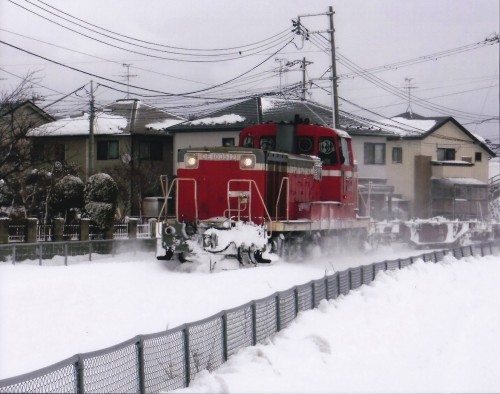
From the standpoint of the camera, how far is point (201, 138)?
48969mm

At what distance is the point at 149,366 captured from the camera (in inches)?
328

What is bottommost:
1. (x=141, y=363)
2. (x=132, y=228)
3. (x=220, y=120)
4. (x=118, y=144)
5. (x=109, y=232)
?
(x=141, y=363)

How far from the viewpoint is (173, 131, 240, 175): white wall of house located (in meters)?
48.2

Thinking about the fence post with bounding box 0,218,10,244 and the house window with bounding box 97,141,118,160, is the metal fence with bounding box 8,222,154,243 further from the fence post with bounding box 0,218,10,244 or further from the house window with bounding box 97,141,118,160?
the house window with bounding box 97,141,118,160

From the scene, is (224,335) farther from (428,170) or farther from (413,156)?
(428,170)

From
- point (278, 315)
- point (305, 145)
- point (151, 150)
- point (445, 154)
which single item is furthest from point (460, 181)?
point (278, 315)

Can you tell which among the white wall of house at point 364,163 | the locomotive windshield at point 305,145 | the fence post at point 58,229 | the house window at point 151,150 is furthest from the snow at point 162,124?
the locomotive windshield at point 305,145

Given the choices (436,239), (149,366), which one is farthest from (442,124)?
(149,366)

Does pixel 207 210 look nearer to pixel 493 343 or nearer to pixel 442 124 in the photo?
pixel 493 343

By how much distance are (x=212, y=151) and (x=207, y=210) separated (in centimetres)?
161

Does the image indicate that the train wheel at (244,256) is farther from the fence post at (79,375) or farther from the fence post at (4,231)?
the fence post at (79,375)

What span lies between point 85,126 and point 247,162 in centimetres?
3264

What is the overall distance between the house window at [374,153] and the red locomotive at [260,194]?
26.5 metres

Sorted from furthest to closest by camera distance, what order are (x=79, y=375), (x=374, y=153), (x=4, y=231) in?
(x=374, y=153) → (x=4, y=231) → (x=79, y=375)
